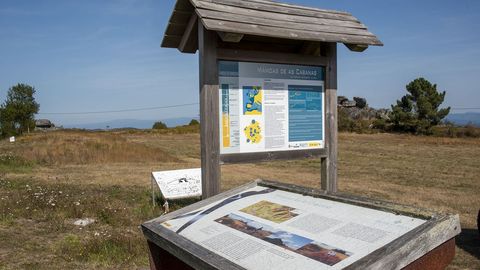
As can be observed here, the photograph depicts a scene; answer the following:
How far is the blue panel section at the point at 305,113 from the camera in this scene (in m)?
4.51

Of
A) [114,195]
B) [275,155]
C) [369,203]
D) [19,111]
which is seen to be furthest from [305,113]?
[19,111]

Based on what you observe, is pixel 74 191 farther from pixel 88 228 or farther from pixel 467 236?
pixel 467 236

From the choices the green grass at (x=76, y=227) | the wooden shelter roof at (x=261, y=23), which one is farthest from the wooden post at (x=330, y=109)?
the green grass at (x=76, y=227)

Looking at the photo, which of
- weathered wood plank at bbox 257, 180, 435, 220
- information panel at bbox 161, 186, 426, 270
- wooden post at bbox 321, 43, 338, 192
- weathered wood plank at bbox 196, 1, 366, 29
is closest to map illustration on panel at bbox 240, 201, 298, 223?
information panel at bbox 161, 186, 426, 270

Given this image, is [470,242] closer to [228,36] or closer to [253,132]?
[253,132]

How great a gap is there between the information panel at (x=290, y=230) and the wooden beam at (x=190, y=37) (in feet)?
6.38

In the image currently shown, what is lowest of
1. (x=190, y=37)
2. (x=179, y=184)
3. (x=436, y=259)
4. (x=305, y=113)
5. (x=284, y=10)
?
(x=179, y=184)

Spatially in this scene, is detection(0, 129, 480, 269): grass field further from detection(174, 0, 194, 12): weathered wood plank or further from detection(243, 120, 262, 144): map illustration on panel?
detection(174, 0, 194, 12): weathered wood plank

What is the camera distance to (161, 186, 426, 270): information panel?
232 cm

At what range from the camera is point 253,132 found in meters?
4.28

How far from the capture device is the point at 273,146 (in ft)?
14.4

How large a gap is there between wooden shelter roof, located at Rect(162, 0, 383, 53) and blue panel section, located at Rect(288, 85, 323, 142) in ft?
1.89

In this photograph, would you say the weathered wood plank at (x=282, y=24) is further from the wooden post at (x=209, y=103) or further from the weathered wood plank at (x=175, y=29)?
the weathered wood plank at (x=175, y=29)

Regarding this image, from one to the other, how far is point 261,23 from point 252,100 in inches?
29.3
